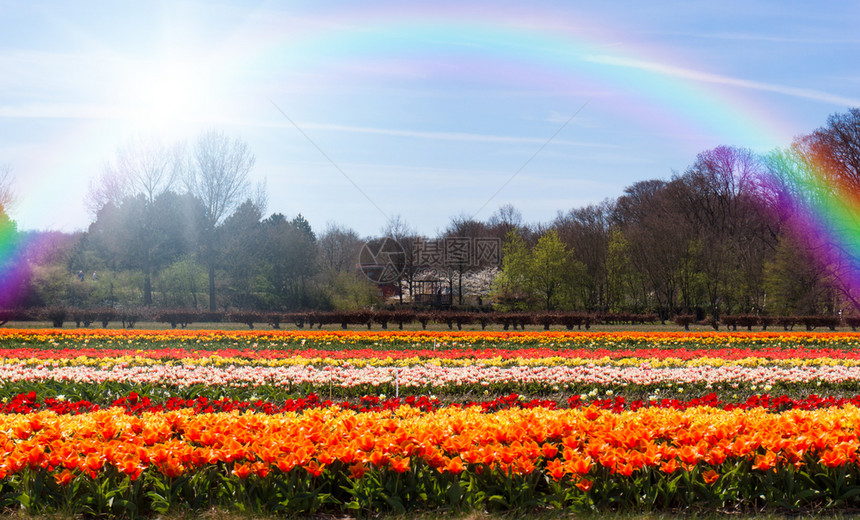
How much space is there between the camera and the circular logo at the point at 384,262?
53250 millimetres

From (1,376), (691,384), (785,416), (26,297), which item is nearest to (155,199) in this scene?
(26,297)

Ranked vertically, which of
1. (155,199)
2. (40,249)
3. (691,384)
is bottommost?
(691,384)

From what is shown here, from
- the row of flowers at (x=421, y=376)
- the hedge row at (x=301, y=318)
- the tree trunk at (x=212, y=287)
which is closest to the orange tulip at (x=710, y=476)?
the row of flowers at (x=421, y=376)

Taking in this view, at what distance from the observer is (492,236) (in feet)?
198

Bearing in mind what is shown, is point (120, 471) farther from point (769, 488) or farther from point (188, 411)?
point (769, 488)

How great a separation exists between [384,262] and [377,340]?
3771 cm

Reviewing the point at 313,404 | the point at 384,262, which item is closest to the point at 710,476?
the point at 313,404

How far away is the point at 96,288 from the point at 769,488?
40938 mm

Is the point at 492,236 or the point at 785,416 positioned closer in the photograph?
the point at 785,416

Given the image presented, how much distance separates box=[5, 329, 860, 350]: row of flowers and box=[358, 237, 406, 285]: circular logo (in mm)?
31485

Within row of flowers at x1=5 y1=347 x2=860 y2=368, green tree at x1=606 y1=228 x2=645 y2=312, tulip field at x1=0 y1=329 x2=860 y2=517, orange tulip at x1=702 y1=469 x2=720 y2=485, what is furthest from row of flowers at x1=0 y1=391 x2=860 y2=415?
green tree at x1=606 y1=228 x2=645 y2=312

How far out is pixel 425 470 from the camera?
4.70m

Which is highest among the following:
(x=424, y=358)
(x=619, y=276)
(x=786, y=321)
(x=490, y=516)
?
(x=619, y=276)

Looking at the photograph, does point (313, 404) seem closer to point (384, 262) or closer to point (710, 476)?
point (710, 476)
